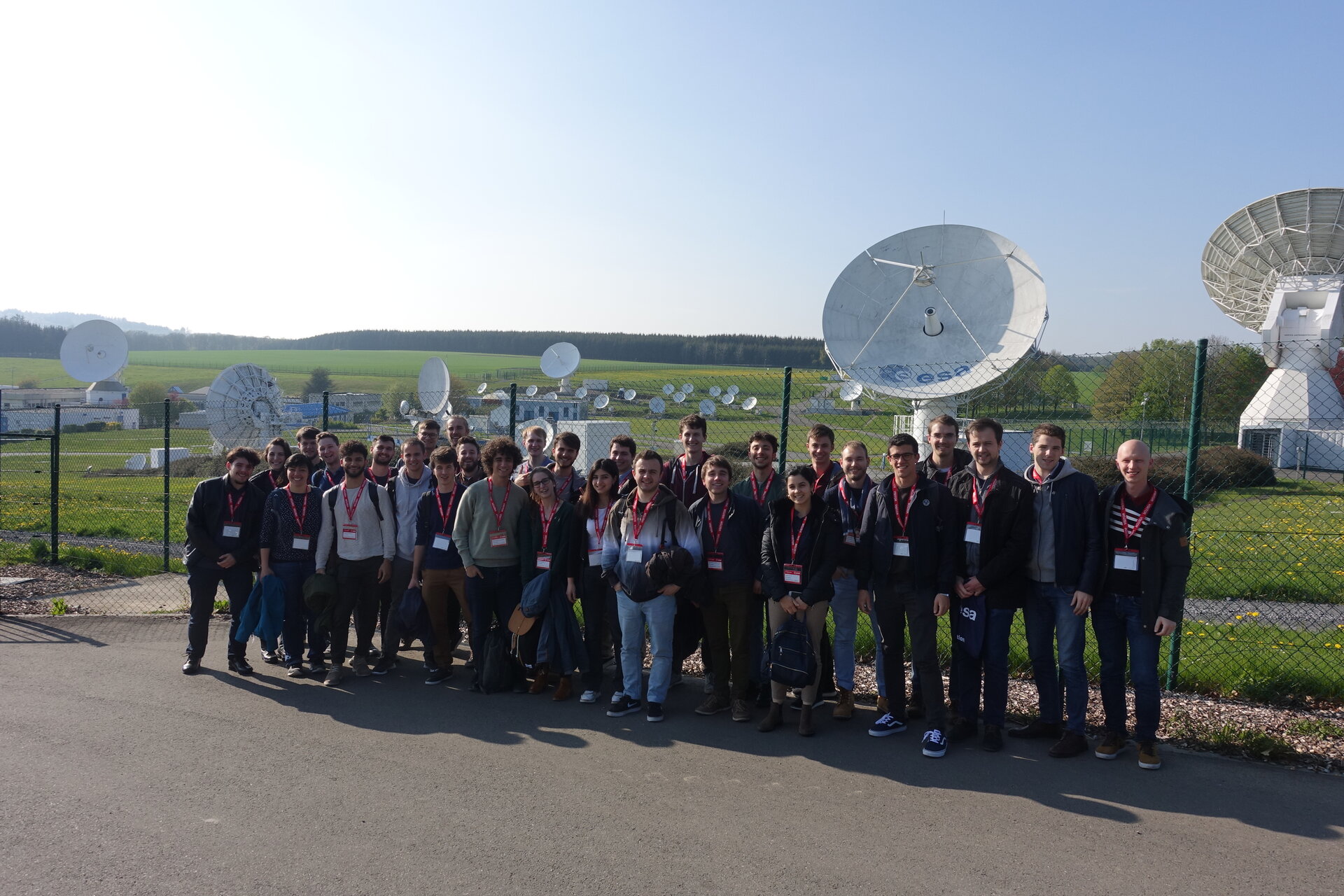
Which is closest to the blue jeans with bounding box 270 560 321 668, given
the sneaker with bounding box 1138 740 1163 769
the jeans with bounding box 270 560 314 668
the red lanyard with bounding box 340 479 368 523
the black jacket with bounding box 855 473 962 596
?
the jeans with bounding box 270 560 314 668

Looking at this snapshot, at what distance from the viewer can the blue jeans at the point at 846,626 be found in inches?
228

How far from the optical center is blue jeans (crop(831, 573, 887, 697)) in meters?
5.78

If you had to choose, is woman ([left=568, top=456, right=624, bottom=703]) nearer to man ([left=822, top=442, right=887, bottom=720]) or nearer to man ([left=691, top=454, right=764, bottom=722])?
man ([left=691, top=454, right=764, bottom=722])

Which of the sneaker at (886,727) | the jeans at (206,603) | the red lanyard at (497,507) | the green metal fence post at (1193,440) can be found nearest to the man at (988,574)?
the sneaker at (886,727)

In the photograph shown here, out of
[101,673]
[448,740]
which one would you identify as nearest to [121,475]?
[101,673]

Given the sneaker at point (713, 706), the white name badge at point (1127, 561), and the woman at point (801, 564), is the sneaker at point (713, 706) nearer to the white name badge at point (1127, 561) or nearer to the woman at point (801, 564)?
the woman at point (801, 564)

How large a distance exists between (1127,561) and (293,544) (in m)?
6.12

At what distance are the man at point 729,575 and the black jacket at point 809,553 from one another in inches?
5.1

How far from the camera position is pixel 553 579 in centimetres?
640

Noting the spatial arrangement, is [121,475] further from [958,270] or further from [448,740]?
[448,740]

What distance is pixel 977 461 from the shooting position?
5.49 metres

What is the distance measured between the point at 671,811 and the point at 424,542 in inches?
133

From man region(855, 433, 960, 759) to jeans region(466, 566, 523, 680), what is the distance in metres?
2.68

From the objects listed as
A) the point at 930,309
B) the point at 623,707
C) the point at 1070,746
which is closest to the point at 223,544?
the point at 623,707
